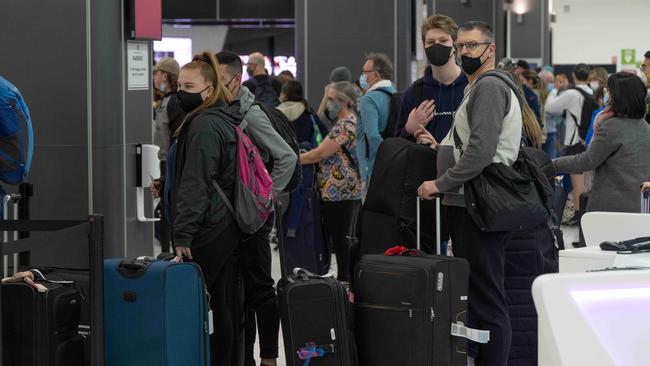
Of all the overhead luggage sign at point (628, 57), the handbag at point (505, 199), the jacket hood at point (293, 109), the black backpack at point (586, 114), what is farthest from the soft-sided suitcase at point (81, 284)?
the overhead luggage sign at point (628, 57)

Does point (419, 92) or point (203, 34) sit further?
point (203, 34)

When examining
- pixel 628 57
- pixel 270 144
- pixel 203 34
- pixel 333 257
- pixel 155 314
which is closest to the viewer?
pixel 155 314

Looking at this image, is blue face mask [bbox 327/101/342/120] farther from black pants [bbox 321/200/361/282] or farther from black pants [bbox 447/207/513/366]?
black pants [bbox 447/207/513/366]

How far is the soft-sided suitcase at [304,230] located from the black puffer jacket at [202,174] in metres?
2.52

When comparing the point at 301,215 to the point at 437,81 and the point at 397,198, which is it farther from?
the point at 397,198

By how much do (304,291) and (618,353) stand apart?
2.19 m

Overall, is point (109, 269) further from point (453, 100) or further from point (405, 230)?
point (453, 100)

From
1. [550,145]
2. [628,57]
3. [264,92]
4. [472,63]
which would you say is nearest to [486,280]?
[472,63]

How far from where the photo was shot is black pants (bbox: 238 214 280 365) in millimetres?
4406

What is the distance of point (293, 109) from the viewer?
24.7ft

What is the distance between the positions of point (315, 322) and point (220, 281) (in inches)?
18.1

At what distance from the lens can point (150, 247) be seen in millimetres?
5883

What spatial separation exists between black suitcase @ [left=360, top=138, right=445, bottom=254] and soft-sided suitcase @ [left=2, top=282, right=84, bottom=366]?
139cm

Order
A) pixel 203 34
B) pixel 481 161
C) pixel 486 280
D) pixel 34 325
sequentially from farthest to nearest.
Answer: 1. pixel 203 34
2. pixel 486 280
3. pixel 481 161
4. pixel 34 325
